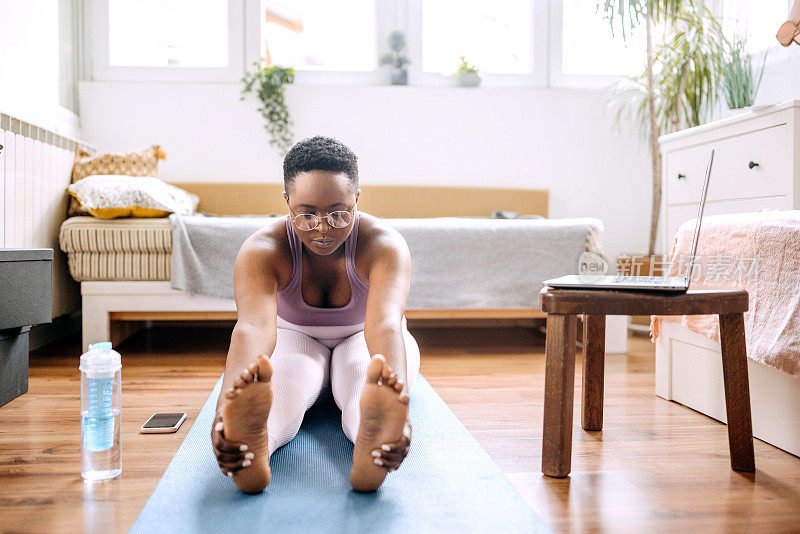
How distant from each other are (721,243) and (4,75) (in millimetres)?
2510

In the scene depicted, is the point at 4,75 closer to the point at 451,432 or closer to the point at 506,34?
the point at 451,432

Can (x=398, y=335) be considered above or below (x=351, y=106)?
below

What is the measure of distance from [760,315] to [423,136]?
2.45 metres

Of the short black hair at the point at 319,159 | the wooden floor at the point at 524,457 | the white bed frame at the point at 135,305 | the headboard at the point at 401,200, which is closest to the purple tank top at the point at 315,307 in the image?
the short black hair at the point at 319,159

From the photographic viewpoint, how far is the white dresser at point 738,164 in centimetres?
187

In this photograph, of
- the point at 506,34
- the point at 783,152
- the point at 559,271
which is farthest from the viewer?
the point at 506,34

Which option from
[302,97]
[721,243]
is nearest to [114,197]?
[302,97]

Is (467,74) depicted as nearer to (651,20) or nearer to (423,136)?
(423,136)

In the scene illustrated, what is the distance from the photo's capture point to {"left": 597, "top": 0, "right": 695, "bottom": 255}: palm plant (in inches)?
116

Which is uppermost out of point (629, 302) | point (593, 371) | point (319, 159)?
point (319, 159)

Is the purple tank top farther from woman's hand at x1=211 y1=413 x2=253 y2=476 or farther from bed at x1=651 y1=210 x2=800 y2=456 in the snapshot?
bed at x1=651 y1=210 x2=800 y2=456

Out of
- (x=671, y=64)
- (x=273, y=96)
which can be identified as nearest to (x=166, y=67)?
(x=273, y=96)

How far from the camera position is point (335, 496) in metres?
1.03

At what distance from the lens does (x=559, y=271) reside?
253 centimetres
